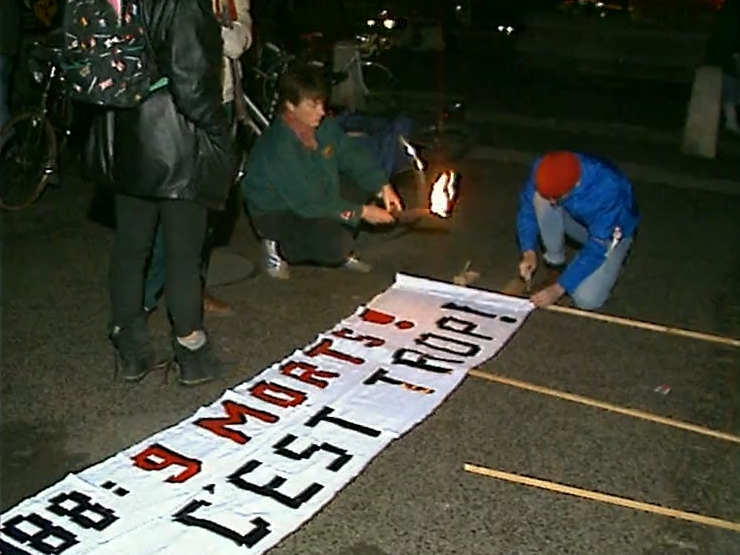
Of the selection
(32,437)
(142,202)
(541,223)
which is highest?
(142,202)

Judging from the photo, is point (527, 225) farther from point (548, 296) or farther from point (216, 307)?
point (216, 307)

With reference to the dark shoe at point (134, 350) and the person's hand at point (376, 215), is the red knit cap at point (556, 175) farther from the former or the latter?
the dark shoe at point (134, 350)

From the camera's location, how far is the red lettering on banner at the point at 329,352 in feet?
17.8

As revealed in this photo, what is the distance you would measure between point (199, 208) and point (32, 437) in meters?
1.19

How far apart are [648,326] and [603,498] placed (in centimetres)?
195

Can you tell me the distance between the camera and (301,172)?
6387mm

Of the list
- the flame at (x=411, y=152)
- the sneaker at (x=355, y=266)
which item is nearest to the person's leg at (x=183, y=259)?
the sneaker at (x=355, y=266)

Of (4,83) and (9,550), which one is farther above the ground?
(4,83)

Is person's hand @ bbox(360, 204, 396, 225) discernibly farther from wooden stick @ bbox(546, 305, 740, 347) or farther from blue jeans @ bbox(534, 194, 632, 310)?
wooden stick @ bbox(546, 305, 740, 347)

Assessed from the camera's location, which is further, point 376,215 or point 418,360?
point 376,215

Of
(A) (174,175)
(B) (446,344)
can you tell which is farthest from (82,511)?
(B) (446,344)

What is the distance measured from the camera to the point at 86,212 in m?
8.03

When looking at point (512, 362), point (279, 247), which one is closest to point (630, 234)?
point (512, 362)

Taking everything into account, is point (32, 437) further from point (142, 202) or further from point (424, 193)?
point (424, 193)
